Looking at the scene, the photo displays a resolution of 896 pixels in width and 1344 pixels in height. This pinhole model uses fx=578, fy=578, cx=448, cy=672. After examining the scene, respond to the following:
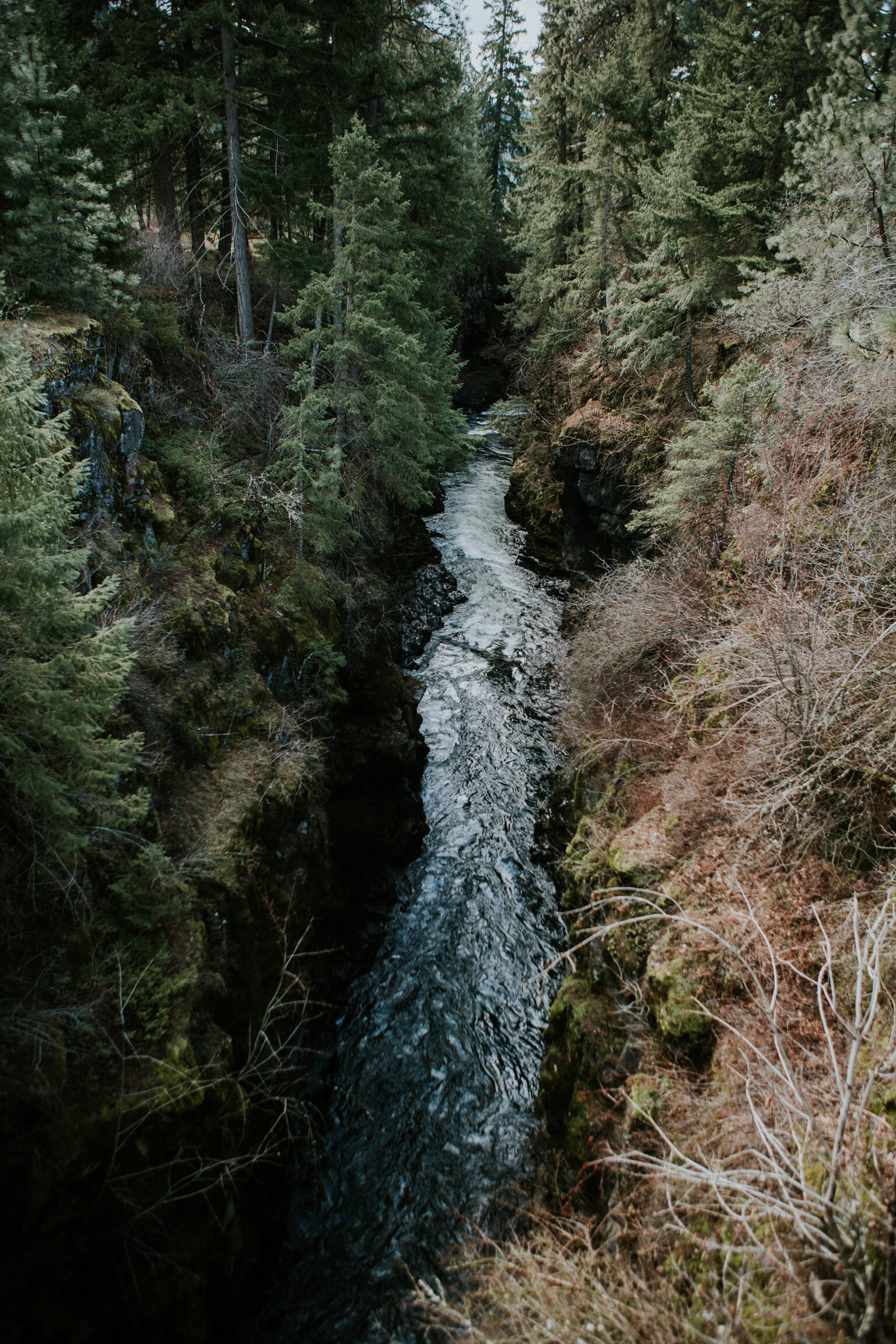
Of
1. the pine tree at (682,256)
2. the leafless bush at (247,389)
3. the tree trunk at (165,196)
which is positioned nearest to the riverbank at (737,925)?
the pine tree at (682,256)

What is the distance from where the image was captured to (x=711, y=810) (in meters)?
5.86

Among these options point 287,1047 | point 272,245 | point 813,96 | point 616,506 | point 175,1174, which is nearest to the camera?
point 175,1174

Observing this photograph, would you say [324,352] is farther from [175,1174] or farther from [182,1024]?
[175,1174]

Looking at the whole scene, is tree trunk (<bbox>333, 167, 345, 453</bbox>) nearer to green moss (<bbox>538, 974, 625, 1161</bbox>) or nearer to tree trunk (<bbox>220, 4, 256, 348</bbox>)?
tree trunk (<bbox>220, 4, 256, 348</bbox>)

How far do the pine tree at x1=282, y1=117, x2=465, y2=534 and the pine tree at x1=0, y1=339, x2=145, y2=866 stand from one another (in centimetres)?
541

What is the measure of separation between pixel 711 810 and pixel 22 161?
11431 millimetres

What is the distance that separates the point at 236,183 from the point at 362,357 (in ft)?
16.1

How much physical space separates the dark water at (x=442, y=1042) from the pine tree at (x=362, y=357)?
5447 mm

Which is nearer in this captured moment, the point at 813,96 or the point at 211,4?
the point at 813,96

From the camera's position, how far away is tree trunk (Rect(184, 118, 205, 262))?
13859mm

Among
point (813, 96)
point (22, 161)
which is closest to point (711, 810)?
point (22, 161)

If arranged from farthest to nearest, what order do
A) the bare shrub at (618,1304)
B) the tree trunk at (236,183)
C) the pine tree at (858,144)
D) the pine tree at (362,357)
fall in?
the tree trunk at (236,183)
the pine tree at (362,357)
the pine tree at (858,144)
the bare shrub at (618,1304)

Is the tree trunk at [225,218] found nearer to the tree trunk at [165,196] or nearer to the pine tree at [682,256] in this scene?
the tree trunk at [165,196]

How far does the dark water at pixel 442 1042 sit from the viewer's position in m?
5.62
